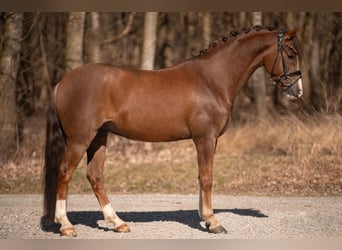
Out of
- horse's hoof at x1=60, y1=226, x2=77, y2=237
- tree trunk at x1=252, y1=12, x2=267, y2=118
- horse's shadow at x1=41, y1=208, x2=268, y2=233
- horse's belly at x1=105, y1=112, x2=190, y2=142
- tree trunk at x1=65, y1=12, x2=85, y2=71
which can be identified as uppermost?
tree trunk at x1=65, y1=12, x2=85, y2=71

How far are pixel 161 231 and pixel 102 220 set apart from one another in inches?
53.3

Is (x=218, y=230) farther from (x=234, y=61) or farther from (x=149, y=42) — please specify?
(x=149, y=42)

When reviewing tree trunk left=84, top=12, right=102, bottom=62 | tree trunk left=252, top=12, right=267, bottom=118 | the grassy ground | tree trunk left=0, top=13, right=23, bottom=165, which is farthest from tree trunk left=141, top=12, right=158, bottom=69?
tree trunk left=252, top=12, right=267, bottom=118

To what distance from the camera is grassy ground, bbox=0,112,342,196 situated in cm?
1247

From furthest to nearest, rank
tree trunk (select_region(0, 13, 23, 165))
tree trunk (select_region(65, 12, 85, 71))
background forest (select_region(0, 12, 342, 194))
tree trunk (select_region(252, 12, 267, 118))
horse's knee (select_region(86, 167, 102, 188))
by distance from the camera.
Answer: tree trunk (select_region(252, 12, 267, 118)), tree trunk (select_region(65, 12, 85, 71)), tree trunk (select_region(0, 13, 23, 165)), background forest (select_region(0, 12, 342, 194)), horse's knee (select_region(86, 167, 102, 188))

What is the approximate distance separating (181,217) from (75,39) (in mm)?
7764

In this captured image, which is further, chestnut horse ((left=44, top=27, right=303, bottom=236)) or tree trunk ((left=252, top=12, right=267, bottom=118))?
tree trunk ((left=252, top=12, right=267, bottom=118))

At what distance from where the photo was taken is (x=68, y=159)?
751cm

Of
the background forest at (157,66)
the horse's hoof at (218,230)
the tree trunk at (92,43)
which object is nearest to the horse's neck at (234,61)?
the horse's hoof at (218,230)

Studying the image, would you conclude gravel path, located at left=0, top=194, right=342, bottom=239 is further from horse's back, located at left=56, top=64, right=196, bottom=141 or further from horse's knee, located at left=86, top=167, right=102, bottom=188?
horse's back, located at left=56, top=64, right=196, bottom=141

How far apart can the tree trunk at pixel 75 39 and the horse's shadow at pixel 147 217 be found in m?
6.67

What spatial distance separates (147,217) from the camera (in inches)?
354

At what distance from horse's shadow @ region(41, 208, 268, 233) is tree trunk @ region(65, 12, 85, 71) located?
6.67 m

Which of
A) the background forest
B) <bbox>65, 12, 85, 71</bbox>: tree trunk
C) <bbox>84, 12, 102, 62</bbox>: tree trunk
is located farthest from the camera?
<bbox>84, 12, 102, 62</bbox>: tree trunk
